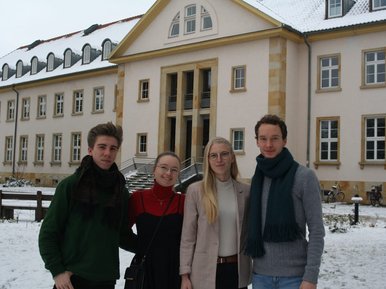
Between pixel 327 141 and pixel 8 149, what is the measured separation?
1025 inches

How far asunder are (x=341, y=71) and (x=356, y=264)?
54.6 feet

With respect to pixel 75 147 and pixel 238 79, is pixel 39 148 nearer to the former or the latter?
pixel 75 147

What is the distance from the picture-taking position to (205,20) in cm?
2722

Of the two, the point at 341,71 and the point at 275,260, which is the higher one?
the point at 341,71

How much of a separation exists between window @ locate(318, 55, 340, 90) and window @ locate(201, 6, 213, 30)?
5.88 m

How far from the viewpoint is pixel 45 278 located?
768 cm

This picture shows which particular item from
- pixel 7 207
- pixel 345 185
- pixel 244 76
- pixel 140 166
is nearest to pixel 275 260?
pixel 7 207

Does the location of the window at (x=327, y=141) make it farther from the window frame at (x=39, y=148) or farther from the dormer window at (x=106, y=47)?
the window frame at (x=39, y=148)

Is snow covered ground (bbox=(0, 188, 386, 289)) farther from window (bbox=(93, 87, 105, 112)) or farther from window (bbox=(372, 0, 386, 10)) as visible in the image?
window (bbox=(93, 87, 105, 112))

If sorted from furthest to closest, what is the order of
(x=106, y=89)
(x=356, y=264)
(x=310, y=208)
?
(x=106, y=89)
(x=356, y=264)
(x=310, y=208)

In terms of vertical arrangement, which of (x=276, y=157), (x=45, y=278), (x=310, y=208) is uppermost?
(x=276, y=157)

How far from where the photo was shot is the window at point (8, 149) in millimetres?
40750

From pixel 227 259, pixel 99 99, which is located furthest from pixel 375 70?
pixel 227 259

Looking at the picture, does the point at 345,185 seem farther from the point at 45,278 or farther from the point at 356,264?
the point at 45,278
